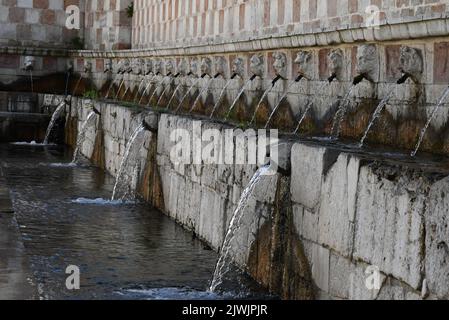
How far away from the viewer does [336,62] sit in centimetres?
892

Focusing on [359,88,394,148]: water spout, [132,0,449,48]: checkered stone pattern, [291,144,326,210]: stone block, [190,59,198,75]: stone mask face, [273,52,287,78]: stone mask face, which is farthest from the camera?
[190,59,198,75]: stone mask face

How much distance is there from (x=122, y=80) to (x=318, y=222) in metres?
13.3

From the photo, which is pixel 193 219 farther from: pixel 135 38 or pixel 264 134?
pixel 135 38

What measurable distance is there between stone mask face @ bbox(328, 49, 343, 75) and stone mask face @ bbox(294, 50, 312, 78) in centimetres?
75

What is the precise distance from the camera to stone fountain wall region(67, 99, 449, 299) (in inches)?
191

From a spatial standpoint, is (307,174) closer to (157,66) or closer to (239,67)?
(239,67)

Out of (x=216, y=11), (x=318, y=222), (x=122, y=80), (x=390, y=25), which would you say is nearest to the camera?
(x=318, y=222)

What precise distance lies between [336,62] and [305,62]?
854mm

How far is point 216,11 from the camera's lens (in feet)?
45.8

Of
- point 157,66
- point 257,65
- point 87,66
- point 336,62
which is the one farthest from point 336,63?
point 87,66

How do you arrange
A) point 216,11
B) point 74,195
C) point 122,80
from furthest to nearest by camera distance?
point 122,80, point 216,11, point 74,195

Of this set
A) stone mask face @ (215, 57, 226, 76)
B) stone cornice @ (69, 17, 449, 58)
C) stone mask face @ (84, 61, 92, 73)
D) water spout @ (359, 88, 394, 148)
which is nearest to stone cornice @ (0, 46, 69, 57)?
stone mask face @ (84, 61, 92, 73)

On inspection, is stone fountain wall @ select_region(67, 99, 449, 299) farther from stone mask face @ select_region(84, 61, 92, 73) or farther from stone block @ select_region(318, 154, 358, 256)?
stone mask face @ select_region(84, 61, 92, 73)

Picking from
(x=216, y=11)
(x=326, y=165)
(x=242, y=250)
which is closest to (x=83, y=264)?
(x=242, y=250)
